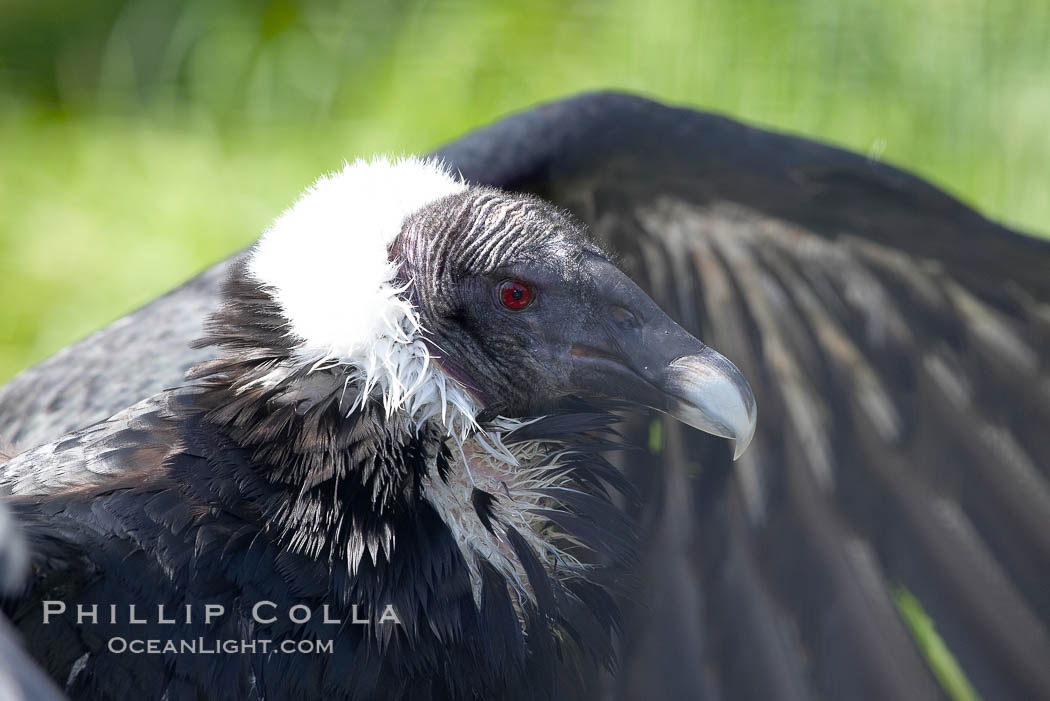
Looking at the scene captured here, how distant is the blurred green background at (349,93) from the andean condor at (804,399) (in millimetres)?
2174

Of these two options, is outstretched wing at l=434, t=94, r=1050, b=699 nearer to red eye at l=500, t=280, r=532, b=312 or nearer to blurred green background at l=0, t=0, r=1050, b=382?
red eye at l=500, t=280, r=532, b=312

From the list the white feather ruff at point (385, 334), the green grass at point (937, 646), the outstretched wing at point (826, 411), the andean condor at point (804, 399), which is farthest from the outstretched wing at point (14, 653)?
the green grass at point (937, 646)

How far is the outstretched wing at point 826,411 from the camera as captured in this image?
277cm

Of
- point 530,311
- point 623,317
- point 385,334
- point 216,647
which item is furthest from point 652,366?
point 216,647

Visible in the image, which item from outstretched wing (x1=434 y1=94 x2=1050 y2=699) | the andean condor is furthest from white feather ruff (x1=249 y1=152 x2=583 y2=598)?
outstretched wing (x1=434 y1=94 x2=1050 y2=699)

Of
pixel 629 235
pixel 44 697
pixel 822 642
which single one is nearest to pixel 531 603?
pixel 44 697

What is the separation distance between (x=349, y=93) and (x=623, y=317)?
13.7ft

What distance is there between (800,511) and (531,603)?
3.81ft

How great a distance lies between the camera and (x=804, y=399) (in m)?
3.06

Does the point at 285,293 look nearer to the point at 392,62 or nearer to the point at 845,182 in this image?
the point at 845,182

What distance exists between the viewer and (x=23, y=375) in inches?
121

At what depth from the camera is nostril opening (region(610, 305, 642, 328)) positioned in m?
1.88

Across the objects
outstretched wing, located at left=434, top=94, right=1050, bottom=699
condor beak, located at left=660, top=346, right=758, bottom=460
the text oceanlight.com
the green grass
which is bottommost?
the green grass

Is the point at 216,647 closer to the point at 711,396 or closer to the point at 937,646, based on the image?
the point at 711,396
